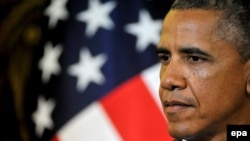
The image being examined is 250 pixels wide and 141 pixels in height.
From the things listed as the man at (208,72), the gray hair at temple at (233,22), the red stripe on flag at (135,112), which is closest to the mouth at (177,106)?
the man at (208,72)

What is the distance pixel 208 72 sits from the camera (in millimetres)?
705

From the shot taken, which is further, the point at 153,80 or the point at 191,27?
the point at 153,80

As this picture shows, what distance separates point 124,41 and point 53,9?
0.25 m

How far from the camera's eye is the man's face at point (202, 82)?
691 mm

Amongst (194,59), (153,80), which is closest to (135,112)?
(153,80)

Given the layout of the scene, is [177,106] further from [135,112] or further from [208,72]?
[135,112]

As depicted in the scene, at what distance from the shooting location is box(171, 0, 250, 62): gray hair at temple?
71 cm

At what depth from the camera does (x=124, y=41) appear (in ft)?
4.39

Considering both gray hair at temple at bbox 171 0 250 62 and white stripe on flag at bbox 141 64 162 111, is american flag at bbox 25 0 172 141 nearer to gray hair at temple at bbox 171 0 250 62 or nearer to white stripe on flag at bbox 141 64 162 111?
white stripe on flag at bbox 141 64 162 111

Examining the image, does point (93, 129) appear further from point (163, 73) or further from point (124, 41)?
point (163, 73)

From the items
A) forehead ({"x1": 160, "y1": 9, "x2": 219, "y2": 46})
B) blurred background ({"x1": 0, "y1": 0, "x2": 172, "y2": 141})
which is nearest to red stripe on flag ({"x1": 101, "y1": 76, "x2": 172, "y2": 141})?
blurred background ({"x1": 0, "y1": 0, "x2": 172, "y2": 141})

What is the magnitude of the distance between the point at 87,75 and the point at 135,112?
0.18 m

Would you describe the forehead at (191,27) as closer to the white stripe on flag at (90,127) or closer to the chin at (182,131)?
the chin at (182,131)

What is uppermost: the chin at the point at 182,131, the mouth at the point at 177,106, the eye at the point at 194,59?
the eye at the point at 194,59
